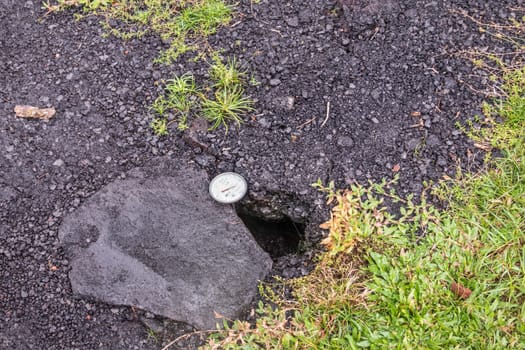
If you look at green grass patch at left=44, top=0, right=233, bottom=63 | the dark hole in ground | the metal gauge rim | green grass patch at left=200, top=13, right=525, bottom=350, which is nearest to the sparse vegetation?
green grass patch at left=44, top=0, right=233, bottom=63

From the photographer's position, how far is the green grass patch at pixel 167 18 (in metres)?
3.27

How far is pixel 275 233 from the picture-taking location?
2.99m

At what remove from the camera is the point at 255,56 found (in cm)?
317

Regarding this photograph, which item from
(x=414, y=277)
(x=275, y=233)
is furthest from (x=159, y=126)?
(x=414, y=277)

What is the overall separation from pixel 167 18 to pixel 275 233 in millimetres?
1499

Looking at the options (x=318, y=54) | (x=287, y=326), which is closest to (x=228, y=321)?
(x=287, y=326)

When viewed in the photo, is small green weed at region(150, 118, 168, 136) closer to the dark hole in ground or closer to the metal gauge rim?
the metal gauge rim

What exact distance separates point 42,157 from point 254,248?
1277 millimetres

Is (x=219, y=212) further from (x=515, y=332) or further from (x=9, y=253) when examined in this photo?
(x=515, y=332)

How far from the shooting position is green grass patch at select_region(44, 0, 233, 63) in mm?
3271

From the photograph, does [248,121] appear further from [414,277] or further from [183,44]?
[414,277]

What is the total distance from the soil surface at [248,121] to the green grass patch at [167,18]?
77mm

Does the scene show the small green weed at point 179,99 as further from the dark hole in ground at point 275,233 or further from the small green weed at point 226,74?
the dark hole in ground at point 275,233

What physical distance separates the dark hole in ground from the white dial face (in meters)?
0.17
